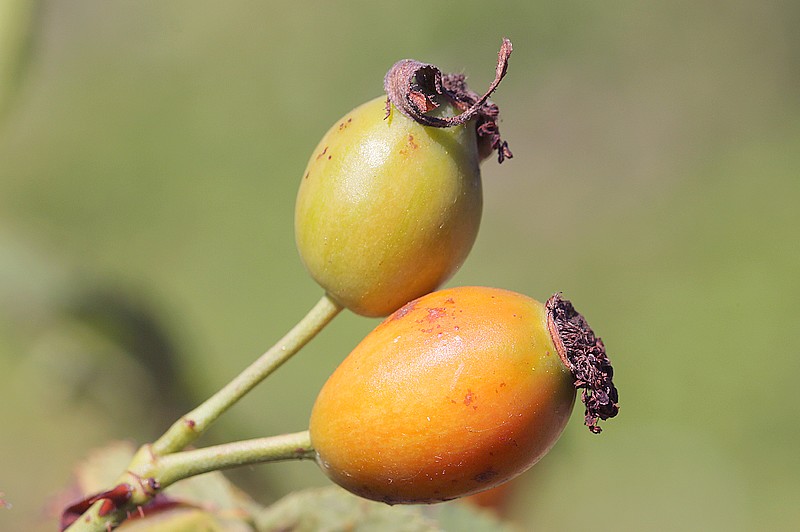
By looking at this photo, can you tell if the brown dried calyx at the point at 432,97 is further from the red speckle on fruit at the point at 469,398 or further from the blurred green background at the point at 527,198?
the blurred green background at the point at 527,198

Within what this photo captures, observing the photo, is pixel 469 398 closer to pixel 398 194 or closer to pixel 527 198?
pixel 398 194

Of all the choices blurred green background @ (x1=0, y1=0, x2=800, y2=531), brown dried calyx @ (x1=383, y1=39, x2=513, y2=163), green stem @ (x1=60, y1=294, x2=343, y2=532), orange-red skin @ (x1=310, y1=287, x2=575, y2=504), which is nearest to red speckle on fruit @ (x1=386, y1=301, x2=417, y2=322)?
orange-red skin @ (x1=310, y1=287, x2=575, y2=504)

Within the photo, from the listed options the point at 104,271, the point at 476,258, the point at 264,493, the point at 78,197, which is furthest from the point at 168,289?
the point at 264,493

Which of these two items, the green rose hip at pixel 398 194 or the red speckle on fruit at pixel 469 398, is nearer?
the red speckle on fruit at pixel 469 398

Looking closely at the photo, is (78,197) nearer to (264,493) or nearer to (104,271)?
(104,271)

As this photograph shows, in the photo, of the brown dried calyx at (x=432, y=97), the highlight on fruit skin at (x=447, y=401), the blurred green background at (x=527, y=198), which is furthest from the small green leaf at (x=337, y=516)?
the blurred green background at (x=527, y=198)

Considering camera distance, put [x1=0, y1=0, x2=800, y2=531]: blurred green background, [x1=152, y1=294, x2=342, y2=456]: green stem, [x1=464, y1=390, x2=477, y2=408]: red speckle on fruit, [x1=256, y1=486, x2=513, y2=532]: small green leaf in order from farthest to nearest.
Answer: [x1=0, y1=0, x2=800, y2=531]: blurred green background → [x1=256, y1=486, x2=513, y2=532]: small green leaf → [x1=152, y1=294, x2=342, y2=456]: green stem → [x1=464, y1=390, x2=477, y2=408]: red speckle on fruit

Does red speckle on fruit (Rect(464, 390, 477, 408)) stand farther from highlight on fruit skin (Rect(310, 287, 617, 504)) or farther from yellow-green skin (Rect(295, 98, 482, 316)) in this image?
yellow-green skin (Rect(295, 98, 482, 316))
